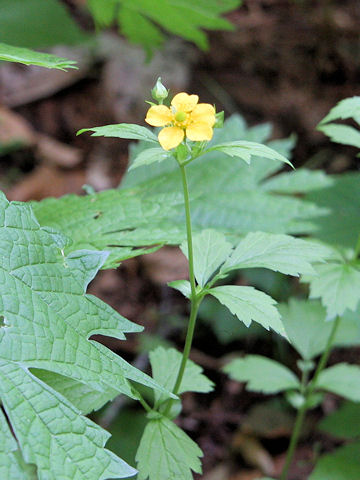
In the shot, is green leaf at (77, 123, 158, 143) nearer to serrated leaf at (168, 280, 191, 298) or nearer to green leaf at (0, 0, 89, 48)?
serrated leaf at (168, 280, 191, 298)

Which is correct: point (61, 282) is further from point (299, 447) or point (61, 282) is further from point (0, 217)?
point (299, 447)

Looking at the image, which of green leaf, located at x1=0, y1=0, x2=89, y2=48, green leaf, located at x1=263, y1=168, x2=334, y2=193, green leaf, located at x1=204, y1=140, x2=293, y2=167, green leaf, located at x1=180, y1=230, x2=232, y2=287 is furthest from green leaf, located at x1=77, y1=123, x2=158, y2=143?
green leaf, located at x1=0, y1=0, x2=89, y2=48

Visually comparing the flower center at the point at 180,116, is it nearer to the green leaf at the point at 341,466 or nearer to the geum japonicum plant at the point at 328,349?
the geum japonicum plant at the point at 328,349

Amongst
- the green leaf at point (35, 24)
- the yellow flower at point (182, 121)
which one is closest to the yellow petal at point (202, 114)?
the yellow flower at point (182, 121)

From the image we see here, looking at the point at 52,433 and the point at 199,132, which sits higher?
the point at 199,132

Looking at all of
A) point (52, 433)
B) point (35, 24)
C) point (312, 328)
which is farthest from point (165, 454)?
point (35, 24)

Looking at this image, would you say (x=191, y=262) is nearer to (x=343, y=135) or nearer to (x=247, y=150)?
(x=247, y=150)
